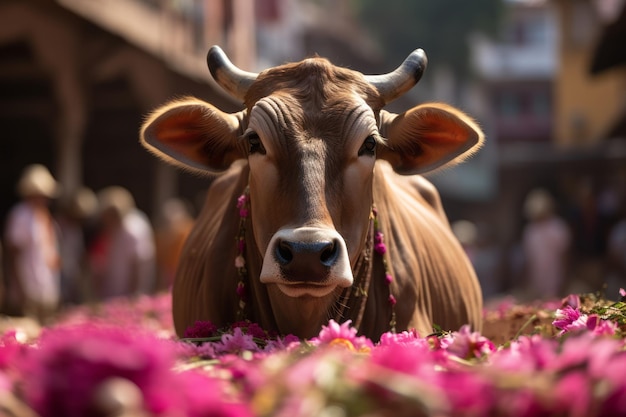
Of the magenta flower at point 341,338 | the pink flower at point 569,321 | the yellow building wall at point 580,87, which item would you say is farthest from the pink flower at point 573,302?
the yellow building wall at point 580,87

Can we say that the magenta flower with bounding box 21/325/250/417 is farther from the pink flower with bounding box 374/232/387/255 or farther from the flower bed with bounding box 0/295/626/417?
the pink flower with bounding box 374/232/387/255

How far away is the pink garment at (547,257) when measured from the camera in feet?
50.4

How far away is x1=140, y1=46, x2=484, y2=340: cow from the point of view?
4.14 metres

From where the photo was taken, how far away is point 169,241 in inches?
555

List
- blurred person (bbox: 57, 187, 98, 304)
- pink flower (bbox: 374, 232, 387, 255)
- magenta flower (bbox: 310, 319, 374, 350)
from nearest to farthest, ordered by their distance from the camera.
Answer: magenta flower (bbox: 310, 319, 374, 350)
pink flower (bbox: 374, 232, 387, 255)
blurred person (bbox: 57, 187, 98, 304)

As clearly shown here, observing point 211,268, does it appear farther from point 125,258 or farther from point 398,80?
point 125,258

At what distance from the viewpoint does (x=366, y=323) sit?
4609 mm

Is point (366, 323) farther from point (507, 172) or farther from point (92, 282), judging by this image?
point (507, 172)

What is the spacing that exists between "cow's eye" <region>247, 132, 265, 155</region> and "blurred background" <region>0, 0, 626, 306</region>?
1405mm

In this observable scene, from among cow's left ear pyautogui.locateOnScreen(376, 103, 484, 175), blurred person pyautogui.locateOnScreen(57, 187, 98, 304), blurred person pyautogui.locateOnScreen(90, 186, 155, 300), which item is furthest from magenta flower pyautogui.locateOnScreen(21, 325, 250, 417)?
blurred person pyautogui.locateOnScreen(57, 187, 98, 304)

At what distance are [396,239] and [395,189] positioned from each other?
839 mm

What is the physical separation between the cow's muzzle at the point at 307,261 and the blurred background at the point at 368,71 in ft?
6.86

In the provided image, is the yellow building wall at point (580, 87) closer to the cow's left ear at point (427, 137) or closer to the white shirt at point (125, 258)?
the white shirt at point (125, 258)

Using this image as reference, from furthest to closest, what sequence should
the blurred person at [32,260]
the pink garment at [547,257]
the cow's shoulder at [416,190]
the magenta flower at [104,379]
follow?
the pink garment at [547,257]
the blurred person at [32,260]
the cow's shoulder at [416,190]
the magenta flower at [104,379]
